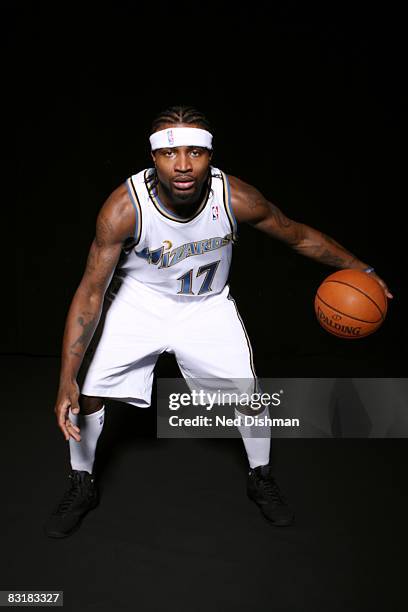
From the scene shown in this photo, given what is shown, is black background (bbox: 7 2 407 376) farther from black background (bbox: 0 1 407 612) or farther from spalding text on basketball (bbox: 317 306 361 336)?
spalding text on basketball (bbox: 317 306 361 336)

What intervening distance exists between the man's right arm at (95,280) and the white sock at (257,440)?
2.48 feet

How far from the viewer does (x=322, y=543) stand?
2.42m

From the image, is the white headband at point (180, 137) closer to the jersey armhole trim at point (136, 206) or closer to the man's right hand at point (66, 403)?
the jersey armhole trim at point (136, 206)

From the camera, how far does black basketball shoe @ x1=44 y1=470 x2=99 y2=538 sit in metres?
2.46

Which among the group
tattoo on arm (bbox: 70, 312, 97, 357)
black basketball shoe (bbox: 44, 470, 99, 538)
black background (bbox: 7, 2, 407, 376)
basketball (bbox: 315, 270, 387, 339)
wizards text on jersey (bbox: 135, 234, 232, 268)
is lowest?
black basketball shoe (bbox: 44, 470, 99, 538)

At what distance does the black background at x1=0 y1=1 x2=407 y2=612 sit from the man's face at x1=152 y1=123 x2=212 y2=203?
4.49ft

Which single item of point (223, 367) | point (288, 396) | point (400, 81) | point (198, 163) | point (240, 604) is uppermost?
point (400, 81)

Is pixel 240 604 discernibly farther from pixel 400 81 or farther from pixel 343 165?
pixel 400 81

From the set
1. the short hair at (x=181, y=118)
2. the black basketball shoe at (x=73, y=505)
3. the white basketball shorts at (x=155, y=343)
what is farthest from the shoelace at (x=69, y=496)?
the short hair at (x=181, y=118)

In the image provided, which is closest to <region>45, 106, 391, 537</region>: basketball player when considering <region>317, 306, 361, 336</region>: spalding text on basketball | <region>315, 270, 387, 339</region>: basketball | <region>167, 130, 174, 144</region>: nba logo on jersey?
<region>167, 130, 174, 144</region>: nba logo on jersey

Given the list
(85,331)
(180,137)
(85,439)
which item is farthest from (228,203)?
(85,439)

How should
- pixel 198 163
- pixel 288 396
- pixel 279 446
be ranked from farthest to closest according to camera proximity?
1. pixel 288 396
2. pixel 279 446
3. pixel 198 163

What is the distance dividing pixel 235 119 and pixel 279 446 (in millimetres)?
2099

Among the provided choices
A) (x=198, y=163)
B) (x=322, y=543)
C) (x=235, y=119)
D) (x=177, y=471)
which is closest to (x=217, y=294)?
(x=198, y=163)
